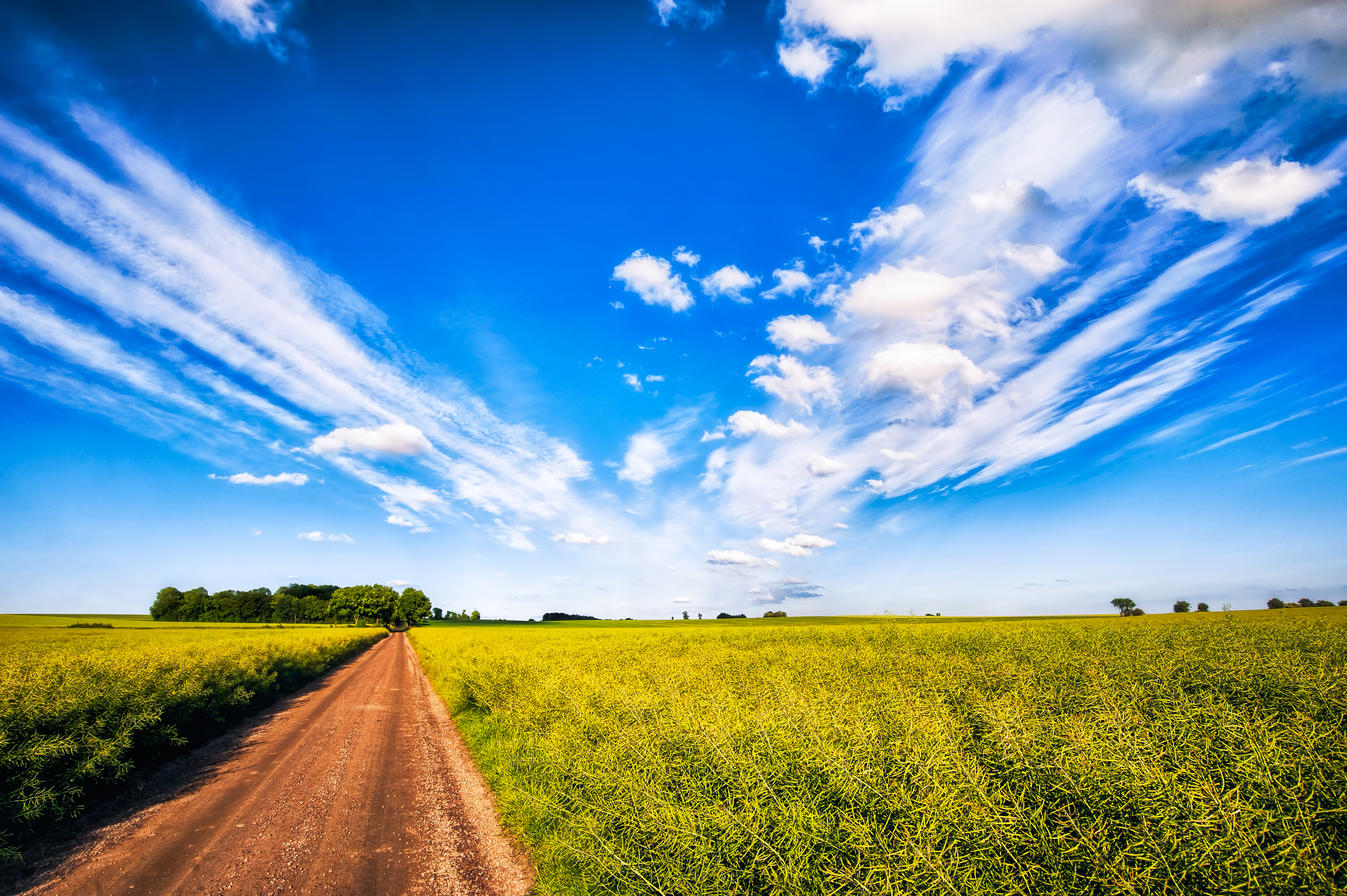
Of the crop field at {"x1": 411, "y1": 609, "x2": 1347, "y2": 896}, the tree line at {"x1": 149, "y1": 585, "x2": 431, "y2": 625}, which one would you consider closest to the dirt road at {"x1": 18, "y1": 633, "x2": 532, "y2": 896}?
the crop field at {"x1": 411, "y1": 609, "x2": 1347, "y2": 896}

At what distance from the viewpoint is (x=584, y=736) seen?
7.78 meters

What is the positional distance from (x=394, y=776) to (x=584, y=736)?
775 cm

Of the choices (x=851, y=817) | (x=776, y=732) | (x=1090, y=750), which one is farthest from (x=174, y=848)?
(x=1090, y=750)

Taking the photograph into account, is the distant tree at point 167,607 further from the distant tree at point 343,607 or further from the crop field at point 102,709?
the crop field at point 102,709

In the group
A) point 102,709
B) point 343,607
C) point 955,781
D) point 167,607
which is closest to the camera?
point 955,781

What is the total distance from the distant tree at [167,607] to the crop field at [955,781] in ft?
469

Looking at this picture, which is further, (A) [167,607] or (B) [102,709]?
(A) [167,607]

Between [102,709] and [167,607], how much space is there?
137 m

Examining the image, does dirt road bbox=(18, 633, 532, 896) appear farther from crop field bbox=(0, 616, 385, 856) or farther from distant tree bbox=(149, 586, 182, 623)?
distant tree bbox=(149, 586, 182, 623)

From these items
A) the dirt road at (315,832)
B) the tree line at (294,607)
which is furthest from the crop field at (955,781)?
the tree line at (294,607)

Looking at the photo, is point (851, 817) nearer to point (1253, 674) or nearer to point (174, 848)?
point (1253, 674)

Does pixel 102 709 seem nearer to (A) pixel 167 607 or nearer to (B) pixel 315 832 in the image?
(B) pixel 315 832

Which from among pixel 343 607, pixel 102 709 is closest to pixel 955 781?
pixel 102 709

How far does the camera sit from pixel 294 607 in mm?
128625
